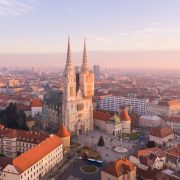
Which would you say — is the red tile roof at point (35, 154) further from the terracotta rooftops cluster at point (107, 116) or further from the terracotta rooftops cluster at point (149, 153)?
the terracotta rooftops cluster at point (107, 116)

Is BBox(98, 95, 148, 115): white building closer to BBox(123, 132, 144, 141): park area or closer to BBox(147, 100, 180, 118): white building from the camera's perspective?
BBox(147, 100, 180, 118): white building

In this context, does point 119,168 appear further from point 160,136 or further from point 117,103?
point 117,103

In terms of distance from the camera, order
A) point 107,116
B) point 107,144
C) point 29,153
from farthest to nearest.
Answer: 1. point 107,116
2. point 107,144
3. point 29,153

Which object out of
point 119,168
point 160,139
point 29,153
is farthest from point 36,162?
point 160,139

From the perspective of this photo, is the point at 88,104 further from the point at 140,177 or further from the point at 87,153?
the point at 140,177

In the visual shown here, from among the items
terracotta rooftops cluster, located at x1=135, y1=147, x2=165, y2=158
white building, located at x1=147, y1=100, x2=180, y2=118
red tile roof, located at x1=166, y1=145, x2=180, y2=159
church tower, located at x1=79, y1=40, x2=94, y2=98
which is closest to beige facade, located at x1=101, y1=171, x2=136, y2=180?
terracotta rooftops cluster, located at x1=135, y1=147, x2=165, y2=158

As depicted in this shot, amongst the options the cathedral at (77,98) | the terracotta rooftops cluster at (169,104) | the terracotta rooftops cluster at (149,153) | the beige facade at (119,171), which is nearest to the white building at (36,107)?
the cathedral at (77,98)

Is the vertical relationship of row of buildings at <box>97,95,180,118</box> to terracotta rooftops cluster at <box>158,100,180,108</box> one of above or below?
below
